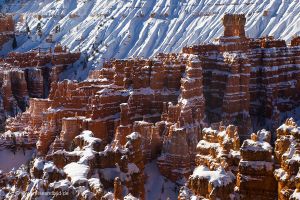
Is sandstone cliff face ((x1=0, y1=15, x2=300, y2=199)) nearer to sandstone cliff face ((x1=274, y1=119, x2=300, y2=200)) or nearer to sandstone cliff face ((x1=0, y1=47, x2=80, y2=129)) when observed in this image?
sandstone cliff face ((x1=274, y1=119, x2=300, y2=200))

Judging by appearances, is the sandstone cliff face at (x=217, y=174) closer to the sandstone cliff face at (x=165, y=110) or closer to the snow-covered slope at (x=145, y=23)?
the sandstone cliff face at (x=165, y=110)

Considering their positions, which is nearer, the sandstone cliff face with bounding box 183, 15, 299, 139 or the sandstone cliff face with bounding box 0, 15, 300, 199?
the sandstone cliff face with bounding box 0, 15, 300, 199

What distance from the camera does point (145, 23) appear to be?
76.6m

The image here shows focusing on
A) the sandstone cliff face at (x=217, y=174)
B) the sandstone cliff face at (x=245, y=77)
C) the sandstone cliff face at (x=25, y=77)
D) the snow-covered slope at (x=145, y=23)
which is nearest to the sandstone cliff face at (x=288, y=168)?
the sandstone cliff face at (x=217, y=174)

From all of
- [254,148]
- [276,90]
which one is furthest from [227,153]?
[276,90]

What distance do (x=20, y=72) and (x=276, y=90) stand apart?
80.6 feet

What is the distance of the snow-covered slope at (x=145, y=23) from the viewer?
2594 inches

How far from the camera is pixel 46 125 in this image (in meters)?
33.2

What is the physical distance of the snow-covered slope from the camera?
6588 centimetres

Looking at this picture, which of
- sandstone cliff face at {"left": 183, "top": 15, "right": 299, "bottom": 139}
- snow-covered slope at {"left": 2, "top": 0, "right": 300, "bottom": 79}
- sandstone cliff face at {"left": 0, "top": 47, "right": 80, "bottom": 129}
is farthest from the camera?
snow-covered slope at {"left": 2, "top": 0, "right": 300, "bottom": 79}

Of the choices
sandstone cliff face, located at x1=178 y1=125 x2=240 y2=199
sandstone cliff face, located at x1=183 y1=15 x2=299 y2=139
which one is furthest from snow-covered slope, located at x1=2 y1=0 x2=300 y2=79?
sandstone cliff face, located at x1=178 y1=125 x2=240 y2=199

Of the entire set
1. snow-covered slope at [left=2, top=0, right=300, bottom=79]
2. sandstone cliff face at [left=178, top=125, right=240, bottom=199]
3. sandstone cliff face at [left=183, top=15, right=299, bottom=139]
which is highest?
snow-covered slope at [left=2, top=0, right=300, bottom=79]

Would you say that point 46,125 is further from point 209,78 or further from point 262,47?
point 262,47

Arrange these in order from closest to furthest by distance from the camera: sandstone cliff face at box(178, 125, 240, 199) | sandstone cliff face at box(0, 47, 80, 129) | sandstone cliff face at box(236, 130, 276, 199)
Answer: sandstone cliff face at box(178, 125, 240, 199) < sandstone cliff face at box(236, 130, 276, 199) < sandstone cliff face at box(0, 47, 80, 129)
